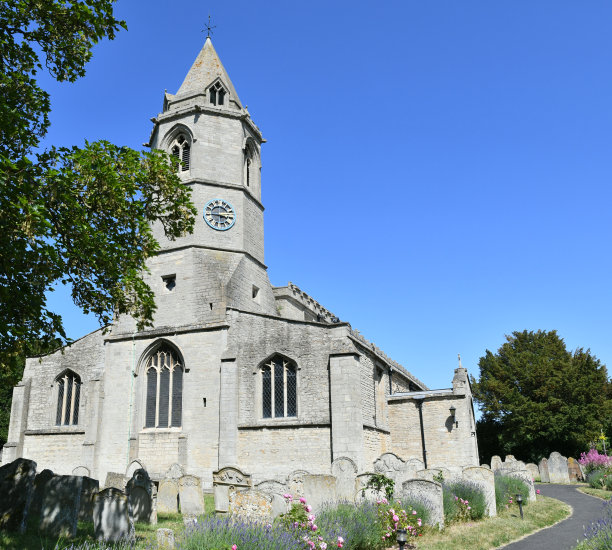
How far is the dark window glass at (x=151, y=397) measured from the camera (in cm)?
2236

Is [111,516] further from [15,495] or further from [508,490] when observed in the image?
[508,490]

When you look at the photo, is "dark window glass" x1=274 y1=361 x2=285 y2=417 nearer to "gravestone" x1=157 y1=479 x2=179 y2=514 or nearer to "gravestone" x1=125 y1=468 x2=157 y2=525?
"gravestone" x1=157 y1=479 x2=179 y2=514

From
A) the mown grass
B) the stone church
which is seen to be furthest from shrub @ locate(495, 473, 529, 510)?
the stone church

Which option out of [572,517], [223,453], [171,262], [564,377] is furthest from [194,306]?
[564,377]

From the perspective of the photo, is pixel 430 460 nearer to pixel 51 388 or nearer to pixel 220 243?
pixel 220 243

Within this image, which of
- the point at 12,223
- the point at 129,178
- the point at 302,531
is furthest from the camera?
the point at 129,178

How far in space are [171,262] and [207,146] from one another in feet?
18.9

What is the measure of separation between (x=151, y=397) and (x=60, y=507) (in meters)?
11.9

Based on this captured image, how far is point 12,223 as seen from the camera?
10.0m

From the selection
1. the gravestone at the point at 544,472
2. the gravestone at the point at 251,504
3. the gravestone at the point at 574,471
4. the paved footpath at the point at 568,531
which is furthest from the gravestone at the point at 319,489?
the gravestone at the point at 574,471

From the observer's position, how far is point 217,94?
2750cm

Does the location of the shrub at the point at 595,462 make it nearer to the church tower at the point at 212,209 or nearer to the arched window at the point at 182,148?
the church tower at the point at 212,209

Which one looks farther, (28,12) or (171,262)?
(171,262)

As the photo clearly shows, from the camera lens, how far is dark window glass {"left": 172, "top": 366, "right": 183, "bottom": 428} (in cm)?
2200
